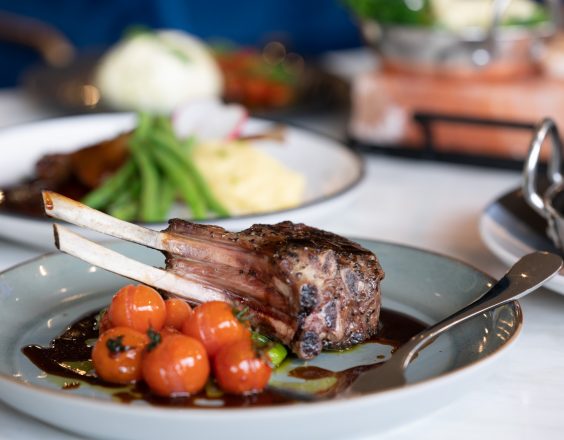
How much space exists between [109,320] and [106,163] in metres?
1.12

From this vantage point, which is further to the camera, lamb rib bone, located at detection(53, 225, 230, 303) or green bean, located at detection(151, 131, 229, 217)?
green bean, located at detection(151, 131, 229, 217)

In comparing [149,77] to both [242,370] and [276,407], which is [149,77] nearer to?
[242,370]

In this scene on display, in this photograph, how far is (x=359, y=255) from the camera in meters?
1.39

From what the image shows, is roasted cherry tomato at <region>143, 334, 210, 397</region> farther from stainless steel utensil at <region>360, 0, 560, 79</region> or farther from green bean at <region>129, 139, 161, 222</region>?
stainless steel utensil at <region>360, 0, 560, 79</region>

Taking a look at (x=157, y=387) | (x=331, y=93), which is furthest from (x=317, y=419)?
(x=331, y=93)

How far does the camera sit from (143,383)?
1207 millimetres

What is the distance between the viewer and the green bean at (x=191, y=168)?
7.43 ft

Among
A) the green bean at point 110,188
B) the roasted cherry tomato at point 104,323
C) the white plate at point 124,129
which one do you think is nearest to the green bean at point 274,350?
the roasted cherry tomato at point 104,323

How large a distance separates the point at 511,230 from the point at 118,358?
3.30 feet

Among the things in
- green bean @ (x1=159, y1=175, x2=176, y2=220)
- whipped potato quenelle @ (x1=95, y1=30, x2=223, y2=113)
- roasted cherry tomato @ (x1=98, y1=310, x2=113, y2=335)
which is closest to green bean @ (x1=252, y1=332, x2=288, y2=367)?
roasted cherry tomato @ (x1=98, y1=310, x2=113, y2=335)

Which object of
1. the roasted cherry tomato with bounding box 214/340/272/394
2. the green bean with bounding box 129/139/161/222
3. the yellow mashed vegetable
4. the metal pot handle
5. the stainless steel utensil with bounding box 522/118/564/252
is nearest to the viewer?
the roasted cherry tomato with bounding box 214/340/272/394

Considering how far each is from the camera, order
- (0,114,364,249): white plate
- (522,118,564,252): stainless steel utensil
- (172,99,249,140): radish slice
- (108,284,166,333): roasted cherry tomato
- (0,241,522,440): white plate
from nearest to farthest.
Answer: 1. (0,241,522,440): white plate
2. (108,284,166,333): roasted cherry tomato
3. (522,118,564,252): stainless steel utensil
4. (0,114,364,249): white plate
5. (172,99,249,140): radish slice

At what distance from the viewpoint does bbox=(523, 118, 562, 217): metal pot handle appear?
70.9 inches

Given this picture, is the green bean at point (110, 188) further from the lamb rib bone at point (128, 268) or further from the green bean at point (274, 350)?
the green bean at point (274, 350)
